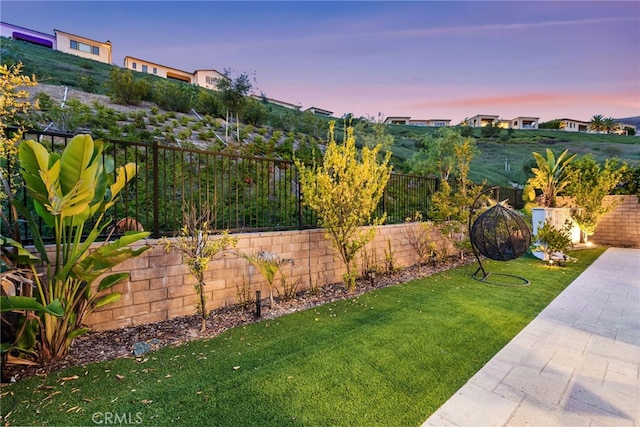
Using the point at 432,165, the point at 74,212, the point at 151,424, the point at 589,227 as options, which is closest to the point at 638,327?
the point at 151,424

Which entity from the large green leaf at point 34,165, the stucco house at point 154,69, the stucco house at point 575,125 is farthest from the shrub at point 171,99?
the stucco house at point 575,125

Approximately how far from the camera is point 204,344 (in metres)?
3.36

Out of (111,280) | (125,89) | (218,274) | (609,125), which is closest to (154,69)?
(125,89)

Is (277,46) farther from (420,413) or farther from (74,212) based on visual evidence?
(420,413)

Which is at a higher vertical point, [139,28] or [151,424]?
[139,28]

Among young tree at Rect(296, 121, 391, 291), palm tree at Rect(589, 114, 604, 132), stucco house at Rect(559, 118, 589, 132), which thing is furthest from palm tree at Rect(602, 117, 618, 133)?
young tree at Rect(296, 121, 391, 291)

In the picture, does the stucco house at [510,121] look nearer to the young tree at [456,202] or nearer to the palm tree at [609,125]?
the palm tree at [609,125]

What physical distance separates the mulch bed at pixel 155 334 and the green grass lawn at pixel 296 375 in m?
0.17

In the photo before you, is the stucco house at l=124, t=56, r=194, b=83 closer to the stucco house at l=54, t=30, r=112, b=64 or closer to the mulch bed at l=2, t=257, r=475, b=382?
the stucco house at l=54, t=30, r=112, b=64

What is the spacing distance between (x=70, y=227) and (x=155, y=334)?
4.82 feet

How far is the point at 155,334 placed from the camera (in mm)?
3527

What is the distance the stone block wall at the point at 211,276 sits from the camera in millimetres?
3588

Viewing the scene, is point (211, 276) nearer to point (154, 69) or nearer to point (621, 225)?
point (621, 225)

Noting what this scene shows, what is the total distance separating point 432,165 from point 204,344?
15648mm
